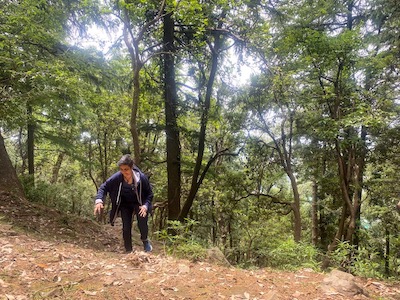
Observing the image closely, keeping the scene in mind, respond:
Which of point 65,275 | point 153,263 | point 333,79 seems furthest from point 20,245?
point 333,79

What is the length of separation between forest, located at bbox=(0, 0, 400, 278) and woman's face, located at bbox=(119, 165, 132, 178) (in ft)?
3.98

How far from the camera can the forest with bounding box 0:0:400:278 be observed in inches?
255

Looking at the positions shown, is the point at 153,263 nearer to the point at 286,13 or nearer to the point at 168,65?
the point at 168,65

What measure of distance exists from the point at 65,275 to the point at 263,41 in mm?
6164

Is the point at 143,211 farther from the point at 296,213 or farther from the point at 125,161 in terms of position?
the point at 296,213

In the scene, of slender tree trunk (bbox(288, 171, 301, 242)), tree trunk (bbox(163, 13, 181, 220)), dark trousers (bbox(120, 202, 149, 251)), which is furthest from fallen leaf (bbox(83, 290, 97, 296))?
slender tree trunk (bbox(288, 171, 301, 242))

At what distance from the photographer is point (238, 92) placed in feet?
38.5

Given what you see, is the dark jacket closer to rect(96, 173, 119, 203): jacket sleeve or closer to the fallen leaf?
rect(96, 173, 119, 203): jacket sleeve

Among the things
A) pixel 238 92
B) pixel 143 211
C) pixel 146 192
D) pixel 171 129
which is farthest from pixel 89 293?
pixel 238 92

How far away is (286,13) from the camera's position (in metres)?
9.66

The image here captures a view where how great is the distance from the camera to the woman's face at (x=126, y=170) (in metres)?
4.39

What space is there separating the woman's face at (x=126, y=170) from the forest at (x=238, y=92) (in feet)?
3.98

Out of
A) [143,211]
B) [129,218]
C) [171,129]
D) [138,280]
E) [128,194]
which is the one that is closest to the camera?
[138,280]

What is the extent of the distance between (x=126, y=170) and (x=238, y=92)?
320 inches
